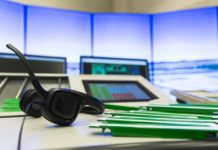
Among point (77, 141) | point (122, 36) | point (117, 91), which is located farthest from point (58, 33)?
point (77, 141)

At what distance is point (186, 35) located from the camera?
2230 millimetres

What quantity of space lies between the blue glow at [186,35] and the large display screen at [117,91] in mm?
1163

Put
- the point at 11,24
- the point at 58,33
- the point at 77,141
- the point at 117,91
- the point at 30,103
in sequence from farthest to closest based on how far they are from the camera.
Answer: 1. the point at 58,33
2. the point at 11,24
3. the point at 117,91
4. the point at 30,103
5. the point at 77,141

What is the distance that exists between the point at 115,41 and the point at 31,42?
0.69 m

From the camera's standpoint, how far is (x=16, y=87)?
40.4 inches

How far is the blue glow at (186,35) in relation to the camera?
216cm

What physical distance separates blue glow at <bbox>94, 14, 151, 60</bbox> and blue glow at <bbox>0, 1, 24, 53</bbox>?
0.61m

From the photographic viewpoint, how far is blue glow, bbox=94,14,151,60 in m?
2.31

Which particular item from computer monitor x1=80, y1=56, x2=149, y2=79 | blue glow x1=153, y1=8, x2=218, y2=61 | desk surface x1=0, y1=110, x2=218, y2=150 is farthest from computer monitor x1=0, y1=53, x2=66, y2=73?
blue glow x1=153, y1=8, x2=218, y2=61

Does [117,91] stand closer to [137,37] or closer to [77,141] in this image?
[77,141]

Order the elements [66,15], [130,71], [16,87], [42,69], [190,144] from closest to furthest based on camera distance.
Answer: [190,144] < [16,87] < [42,69] < [130,71] < [66,15]

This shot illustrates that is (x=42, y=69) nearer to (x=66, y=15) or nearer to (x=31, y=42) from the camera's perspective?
(x=31, y=42)

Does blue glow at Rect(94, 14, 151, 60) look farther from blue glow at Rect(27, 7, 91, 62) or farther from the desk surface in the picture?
the desk surface

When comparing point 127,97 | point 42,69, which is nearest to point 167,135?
point 127,97
